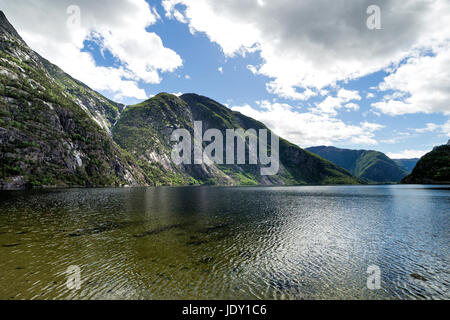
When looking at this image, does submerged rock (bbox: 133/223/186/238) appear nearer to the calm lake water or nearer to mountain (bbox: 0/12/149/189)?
the calm lake water

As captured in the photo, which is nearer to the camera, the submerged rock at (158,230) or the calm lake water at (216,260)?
the calm lake water at (216,260)

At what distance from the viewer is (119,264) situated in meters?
22.8

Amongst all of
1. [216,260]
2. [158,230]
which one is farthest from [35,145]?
[216,260]

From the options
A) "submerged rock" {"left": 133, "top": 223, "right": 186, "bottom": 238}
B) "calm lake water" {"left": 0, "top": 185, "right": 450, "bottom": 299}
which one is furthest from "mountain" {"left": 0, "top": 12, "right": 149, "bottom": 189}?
"submerged rock" {"left": 133, "top": 223, "right": 186, "bottom": 238}

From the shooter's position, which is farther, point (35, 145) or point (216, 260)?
point (35, 145)

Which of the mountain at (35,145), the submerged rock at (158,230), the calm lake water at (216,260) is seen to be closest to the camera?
the calm lake water at (216,260)

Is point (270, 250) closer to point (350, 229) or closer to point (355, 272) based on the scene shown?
point (355, 272)

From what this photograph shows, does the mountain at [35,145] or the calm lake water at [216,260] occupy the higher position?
the mountain at [35,145]

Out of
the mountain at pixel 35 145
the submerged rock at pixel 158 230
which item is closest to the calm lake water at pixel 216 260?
the submerged rock at pixel 158 230

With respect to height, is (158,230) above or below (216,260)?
below

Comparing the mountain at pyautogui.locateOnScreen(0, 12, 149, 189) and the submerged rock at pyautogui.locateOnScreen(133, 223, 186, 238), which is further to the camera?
the mountain at pyautogui.locateOnScreen(0, 12, 149, 189)

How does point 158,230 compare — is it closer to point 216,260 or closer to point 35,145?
point 216,260

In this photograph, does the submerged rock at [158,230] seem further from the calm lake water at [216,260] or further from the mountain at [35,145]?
the mountain at [35,145]
